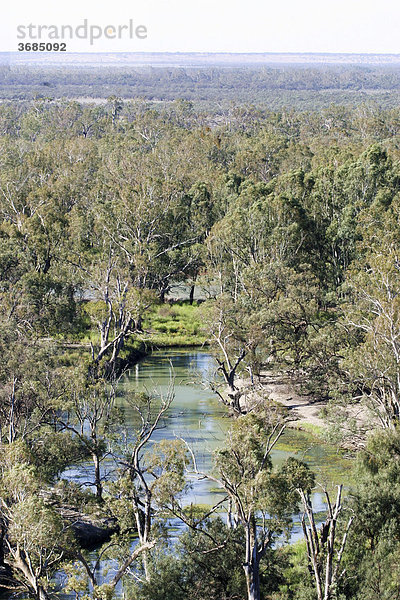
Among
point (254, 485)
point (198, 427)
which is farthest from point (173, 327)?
point (254, 485)

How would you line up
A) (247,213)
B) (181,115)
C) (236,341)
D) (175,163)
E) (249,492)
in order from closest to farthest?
(249,492), (236,341), (247,213), (175,163), (181,115)

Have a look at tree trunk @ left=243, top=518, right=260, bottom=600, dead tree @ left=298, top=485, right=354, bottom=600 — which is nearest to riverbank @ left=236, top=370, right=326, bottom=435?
dead tree @ left=298, top=485, right=354, bottom=600

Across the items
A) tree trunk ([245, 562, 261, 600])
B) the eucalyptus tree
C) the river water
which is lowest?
the river water

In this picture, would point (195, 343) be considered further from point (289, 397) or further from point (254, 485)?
point (254, 485)

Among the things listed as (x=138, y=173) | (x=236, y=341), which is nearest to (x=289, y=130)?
(x=138, y=173)

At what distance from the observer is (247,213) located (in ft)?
143

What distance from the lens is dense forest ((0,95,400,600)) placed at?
16969 mm

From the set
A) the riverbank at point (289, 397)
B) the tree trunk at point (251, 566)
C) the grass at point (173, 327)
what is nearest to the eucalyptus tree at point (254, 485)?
the tree trunk at point (251, 566)

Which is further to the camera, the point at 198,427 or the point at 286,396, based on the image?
the point at 286,396

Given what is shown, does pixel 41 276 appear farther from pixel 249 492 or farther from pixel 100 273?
pixel 249 492

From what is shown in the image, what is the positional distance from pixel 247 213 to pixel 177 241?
24.7 ft

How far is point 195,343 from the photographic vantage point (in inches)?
1791

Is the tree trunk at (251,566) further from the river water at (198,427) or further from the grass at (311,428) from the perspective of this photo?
the grass at (311,428)

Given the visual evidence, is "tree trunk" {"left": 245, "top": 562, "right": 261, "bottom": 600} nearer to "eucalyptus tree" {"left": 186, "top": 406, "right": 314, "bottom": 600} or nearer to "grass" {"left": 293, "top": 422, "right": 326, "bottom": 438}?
"eucalyptus tree" {"left": 186, "top": 406, "right": 314, "bottom": 600}
